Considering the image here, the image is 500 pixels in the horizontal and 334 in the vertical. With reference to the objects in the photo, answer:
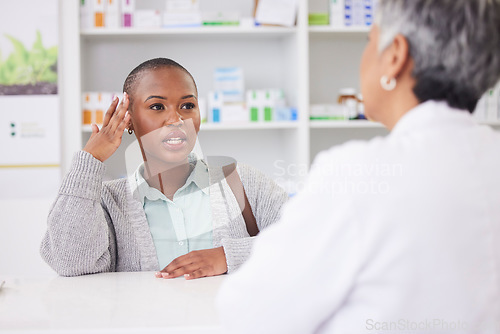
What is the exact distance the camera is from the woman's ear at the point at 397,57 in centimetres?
62

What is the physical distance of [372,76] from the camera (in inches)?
26.3

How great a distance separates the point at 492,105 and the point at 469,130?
232 cm

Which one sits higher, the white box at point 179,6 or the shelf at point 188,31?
the white box at point 179,6

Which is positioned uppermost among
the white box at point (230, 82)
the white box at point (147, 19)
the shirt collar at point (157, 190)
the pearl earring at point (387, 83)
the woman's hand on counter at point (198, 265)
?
the white box at point (147, 19)

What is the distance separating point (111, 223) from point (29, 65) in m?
1.65

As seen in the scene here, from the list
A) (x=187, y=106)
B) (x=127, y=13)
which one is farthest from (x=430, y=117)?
(x=127, y=13)

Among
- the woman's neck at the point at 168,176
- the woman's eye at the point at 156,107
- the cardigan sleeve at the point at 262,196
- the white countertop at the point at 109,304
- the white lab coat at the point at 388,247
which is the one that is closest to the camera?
the white lab coat at the point at 388,247

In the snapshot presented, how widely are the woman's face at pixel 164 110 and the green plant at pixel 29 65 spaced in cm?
168

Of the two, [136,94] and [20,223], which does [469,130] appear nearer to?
[136,94]

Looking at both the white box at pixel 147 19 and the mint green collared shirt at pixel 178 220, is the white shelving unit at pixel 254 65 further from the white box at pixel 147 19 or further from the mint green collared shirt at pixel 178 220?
the mint green collared shirt at pixel 178 220

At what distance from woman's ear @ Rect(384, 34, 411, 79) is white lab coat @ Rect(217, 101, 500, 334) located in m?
0.08

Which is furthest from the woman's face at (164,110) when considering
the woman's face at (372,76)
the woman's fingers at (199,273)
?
the woman's face at (372,76)

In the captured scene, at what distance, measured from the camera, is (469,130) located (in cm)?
60

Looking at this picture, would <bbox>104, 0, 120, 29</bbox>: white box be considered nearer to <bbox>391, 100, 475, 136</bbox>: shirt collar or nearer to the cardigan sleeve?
the cardigan sleeve
